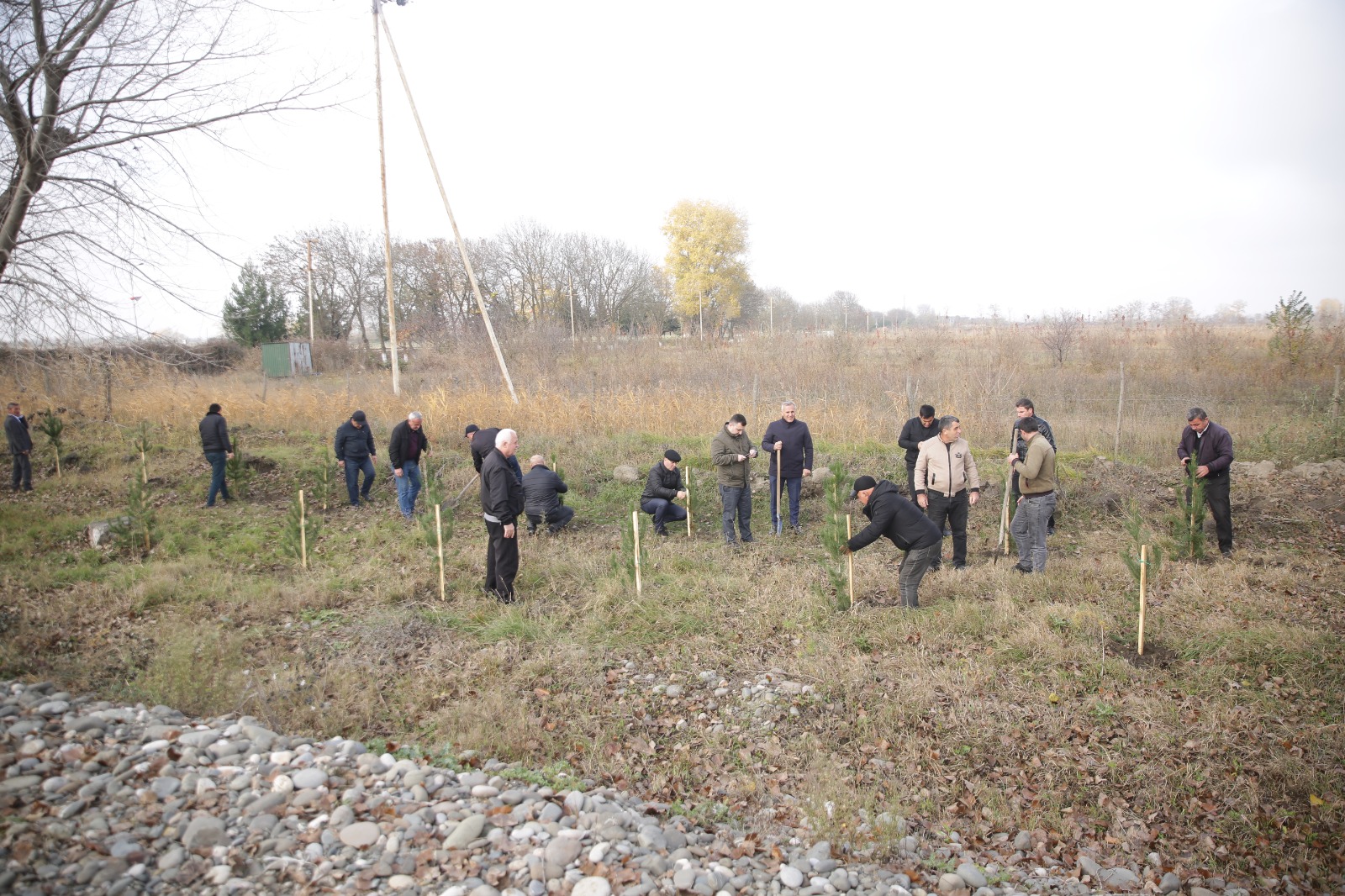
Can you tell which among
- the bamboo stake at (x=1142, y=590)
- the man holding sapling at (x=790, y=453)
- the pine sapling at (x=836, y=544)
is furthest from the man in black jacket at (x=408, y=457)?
the bamboo stake at (x=1142, y=590)

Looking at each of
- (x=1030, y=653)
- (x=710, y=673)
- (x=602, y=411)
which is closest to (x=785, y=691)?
(x=710, y=673)

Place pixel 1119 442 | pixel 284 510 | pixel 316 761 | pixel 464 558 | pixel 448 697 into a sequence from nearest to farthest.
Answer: pixel 316 761, pixel 448 697, pixel 464 558, pixel 284 510, pixel 1119 442

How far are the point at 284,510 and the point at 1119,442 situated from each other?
14.5m

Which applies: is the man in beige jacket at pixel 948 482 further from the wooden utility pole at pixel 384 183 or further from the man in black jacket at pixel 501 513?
the wooden utility pole at pixel 384 183

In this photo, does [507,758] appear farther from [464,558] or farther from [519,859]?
[464,558]

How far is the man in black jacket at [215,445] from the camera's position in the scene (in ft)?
37.4

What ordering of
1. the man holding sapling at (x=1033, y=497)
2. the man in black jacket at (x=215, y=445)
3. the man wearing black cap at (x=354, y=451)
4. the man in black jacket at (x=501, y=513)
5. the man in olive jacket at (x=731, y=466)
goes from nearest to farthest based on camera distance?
the man in black jacket at (x=501, y=513), the man holding sapling at (x=1033, y=497), the man in olive jacket at (x=731, y=466), the man in black jacket at (x=215, y=445), the man wearing black cap at (x=354, y=451)

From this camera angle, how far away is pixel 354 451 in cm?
1174

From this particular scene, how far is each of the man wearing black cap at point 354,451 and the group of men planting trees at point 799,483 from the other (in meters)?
0.02

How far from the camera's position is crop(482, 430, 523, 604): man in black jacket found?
287 inches

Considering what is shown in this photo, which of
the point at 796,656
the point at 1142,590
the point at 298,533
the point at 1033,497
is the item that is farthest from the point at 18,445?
the point at 1142,590

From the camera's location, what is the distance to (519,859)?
3525 mm

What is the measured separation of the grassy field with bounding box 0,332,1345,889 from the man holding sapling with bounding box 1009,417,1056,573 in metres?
0.29

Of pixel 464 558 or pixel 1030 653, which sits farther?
pixel 464 558
